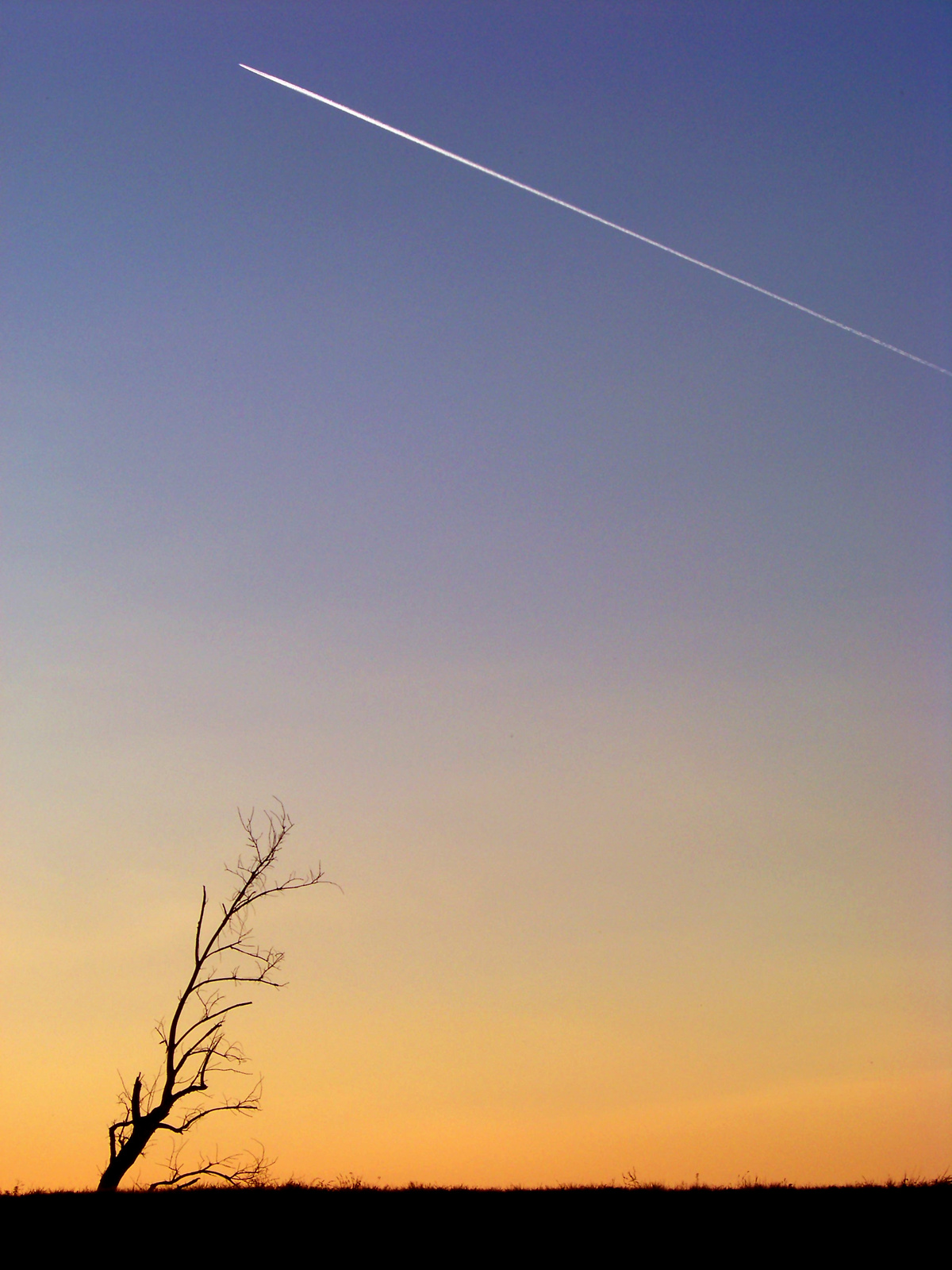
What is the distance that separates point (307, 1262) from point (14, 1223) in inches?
210

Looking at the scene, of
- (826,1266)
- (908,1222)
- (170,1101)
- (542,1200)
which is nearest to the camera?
(826,1266)

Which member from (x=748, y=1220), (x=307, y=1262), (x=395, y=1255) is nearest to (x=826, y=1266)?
(x=748, y=1220)

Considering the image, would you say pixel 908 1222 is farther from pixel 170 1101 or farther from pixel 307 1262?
pixel 170 1101

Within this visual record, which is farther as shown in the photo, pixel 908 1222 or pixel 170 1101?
pixel 170 1101

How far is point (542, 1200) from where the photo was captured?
1950cm

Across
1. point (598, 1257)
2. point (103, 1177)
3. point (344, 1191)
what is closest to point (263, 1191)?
point (344, 1191)

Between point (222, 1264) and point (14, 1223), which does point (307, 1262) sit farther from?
point (14, 1223)

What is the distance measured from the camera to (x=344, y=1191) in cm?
2006

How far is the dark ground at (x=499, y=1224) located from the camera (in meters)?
16.5

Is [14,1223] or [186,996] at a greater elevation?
[186,996]

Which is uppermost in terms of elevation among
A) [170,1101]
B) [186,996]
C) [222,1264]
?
[186,996]

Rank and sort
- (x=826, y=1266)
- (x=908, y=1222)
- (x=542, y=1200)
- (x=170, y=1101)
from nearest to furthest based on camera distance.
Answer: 1. (x=826, y=1266)
2. (x=908, y=1222)
3. (x=542, y=1200)
4. (x=170, y=1101)

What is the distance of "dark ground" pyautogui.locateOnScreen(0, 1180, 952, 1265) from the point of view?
1647 cm

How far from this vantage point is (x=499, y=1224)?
17984 mm
